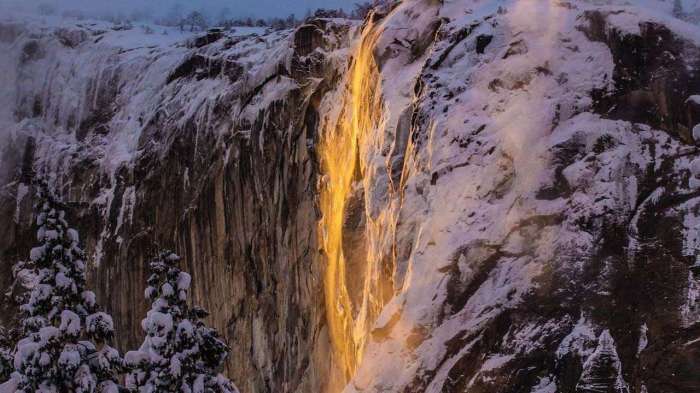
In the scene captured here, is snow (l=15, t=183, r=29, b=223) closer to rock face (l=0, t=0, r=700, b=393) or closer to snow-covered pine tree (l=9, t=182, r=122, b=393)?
rock face (l=0, t=0, r=700, b=393)

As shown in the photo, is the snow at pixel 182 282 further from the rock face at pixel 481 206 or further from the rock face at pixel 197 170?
the rock face at pixel 197 170

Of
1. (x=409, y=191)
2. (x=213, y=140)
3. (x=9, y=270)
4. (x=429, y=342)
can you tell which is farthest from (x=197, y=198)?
(x=429, y=342)

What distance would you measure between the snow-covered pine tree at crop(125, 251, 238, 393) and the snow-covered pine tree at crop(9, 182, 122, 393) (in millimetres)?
475

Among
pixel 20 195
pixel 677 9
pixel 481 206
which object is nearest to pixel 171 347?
pixel 481 206

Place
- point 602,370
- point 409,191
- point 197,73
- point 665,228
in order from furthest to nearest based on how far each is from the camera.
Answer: point 197,73
point 409,191
point 665,228
point 602,370

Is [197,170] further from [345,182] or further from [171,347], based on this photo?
[171,347]

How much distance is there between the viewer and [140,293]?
3138 centimetres

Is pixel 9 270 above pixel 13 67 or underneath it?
underneath

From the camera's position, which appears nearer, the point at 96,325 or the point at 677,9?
the point at 96,325

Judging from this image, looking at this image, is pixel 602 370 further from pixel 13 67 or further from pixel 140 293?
pixel 13 67

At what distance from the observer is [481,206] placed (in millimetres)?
13672

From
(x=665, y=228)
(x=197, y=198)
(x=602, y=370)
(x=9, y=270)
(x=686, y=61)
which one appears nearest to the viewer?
(x=602, y=370)

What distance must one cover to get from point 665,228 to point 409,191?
4320mm

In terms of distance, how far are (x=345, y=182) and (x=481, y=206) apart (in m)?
7.74
